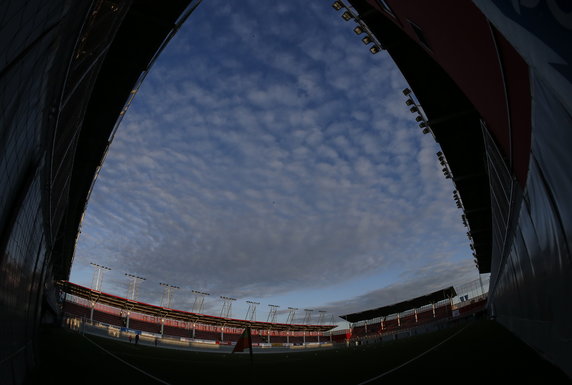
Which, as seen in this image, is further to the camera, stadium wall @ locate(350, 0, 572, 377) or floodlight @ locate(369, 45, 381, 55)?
floodlight @ locate(369, 45, 381, 55)

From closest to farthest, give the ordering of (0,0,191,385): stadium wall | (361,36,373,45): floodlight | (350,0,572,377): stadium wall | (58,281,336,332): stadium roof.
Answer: (350,0,572,377): stadium wall → (0,0,191,385): stadium wall → (361,36,373,45): floodlight → (58,281,336,332): stadium roof

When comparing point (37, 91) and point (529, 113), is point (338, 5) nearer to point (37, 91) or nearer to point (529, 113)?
point (529, 113)

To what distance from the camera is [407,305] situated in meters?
64.5

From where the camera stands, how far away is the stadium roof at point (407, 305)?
61438mm

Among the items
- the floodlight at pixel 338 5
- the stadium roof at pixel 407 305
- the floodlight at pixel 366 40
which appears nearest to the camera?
the floodlight at pixel 338 5

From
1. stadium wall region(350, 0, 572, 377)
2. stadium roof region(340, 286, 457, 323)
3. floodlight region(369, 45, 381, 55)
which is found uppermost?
floodlight region(369, 45, 381, 55)

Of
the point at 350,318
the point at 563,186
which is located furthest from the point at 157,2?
the point at 350,318

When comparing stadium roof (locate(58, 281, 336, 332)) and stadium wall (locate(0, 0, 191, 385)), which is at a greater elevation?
stadium wall (locate(0, 0, 191, 385))

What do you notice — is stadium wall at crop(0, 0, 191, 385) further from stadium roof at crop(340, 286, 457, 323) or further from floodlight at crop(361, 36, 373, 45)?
stadium roof at crop(340, 286, 457, 323)

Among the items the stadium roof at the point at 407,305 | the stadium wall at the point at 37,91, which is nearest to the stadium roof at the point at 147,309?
the stadium roof at the point at 407,305

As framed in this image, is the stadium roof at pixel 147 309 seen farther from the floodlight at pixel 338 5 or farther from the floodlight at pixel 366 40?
the floodlight at pixel 366 40

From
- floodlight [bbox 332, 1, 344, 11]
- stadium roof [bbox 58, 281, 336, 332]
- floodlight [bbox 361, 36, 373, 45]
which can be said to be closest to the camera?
floodlight [bbox 332, 1, 344, 11]

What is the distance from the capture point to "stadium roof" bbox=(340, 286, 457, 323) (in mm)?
61438

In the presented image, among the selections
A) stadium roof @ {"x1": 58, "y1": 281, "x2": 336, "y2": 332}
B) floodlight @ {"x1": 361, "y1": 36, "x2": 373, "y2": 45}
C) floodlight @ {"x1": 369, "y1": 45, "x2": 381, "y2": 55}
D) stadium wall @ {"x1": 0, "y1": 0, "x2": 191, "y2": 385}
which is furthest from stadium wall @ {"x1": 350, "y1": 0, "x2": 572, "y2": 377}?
stadium roof @ {"x1": 58, "y1": 281, "x2": 336, "y2": 332}
